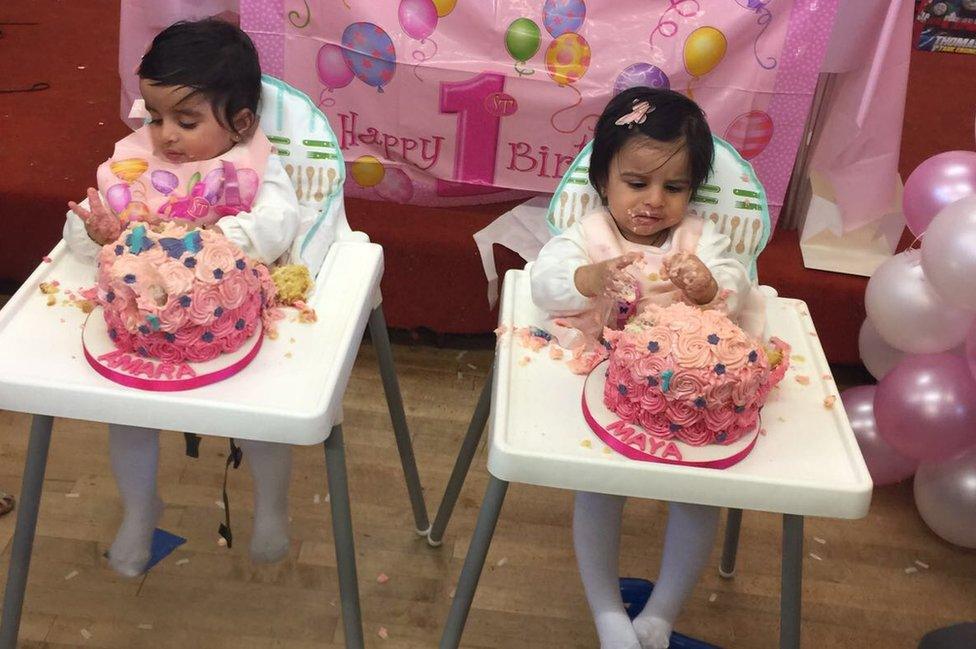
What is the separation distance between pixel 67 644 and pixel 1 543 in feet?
0.79

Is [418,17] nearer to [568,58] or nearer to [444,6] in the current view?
[444,6]

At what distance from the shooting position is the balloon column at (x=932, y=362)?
4.80 ft

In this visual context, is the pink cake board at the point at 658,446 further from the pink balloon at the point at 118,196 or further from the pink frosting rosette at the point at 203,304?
the pink balloon at the point at 118,196

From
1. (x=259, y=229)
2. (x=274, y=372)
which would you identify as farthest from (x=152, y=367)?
(x=259, y=229)

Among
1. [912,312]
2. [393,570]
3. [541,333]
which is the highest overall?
[541,333]

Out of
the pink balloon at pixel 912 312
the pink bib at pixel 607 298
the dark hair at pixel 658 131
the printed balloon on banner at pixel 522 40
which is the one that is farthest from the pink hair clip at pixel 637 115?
the pink balloon at pixel 912 312

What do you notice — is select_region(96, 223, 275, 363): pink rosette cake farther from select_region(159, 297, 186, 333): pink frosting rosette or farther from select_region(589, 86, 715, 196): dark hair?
select_region(589, 86, 715, 196): dark hair

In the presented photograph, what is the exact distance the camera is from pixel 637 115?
3.78 feet

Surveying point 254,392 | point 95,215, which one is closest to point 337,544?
point 254,392

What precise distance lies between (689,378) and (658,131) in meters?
0.36

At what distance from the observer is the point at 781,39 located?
1.55m

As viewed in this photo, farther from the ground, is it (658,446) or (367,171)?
(658,446)

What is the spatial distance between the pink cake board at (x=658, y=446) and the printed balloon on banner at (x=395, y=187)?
3.19 ft

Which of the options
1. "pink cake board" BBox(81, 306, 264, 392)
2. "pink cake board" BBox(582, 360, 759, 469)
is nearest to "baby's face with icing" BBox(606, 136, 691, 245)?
"pink cake board" BBox(582, 360, 759, 469)
